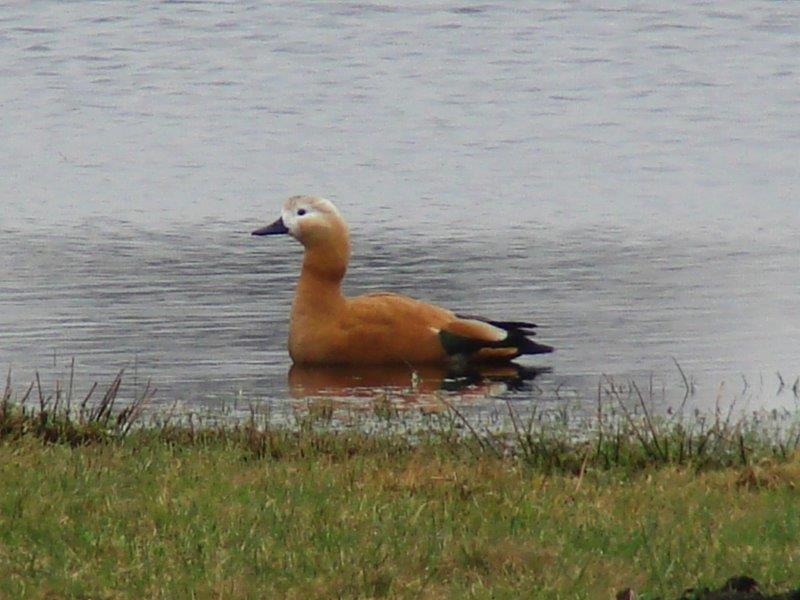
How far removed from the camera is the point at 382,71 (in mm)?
30984

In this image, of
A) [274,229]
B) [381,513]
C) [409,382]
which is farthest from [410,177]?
[381,513]

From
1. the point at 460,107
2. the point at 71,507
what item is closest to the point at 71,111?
the point at 460,107

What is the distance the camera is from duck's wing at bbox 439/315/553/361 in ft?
45.2

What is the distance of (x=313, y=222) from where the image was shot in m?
14.8

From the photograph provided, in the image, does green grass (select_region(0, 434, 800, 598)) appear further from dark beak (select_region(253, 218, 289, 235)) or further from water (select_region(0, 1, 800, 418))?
dark beak (select_region(253, 218, 289, 235))

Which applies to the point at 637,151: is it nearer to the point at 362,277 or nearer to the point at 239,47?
the point at 362,277

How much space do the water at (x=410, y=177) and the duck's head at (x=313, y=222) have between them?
2.52 feet

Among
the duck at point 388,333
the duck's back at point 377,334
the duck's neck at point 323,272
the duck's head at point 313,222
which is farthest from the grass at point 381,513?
the duck's head at point 313,222

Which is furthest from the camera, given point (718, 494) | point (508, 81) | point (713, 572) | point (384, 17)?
point (384, 17)

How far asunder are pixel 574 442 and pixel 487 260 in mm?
7321

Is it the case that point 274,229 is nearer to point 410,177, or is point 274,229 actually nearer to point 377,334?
point 377,334

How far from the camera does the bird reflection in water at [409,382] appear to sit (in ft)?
42.9

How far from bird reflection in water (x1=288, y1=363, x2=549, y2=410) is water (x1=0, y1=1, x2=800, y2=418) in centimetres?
21

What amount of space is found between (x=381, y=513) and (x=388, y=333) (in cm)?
636
